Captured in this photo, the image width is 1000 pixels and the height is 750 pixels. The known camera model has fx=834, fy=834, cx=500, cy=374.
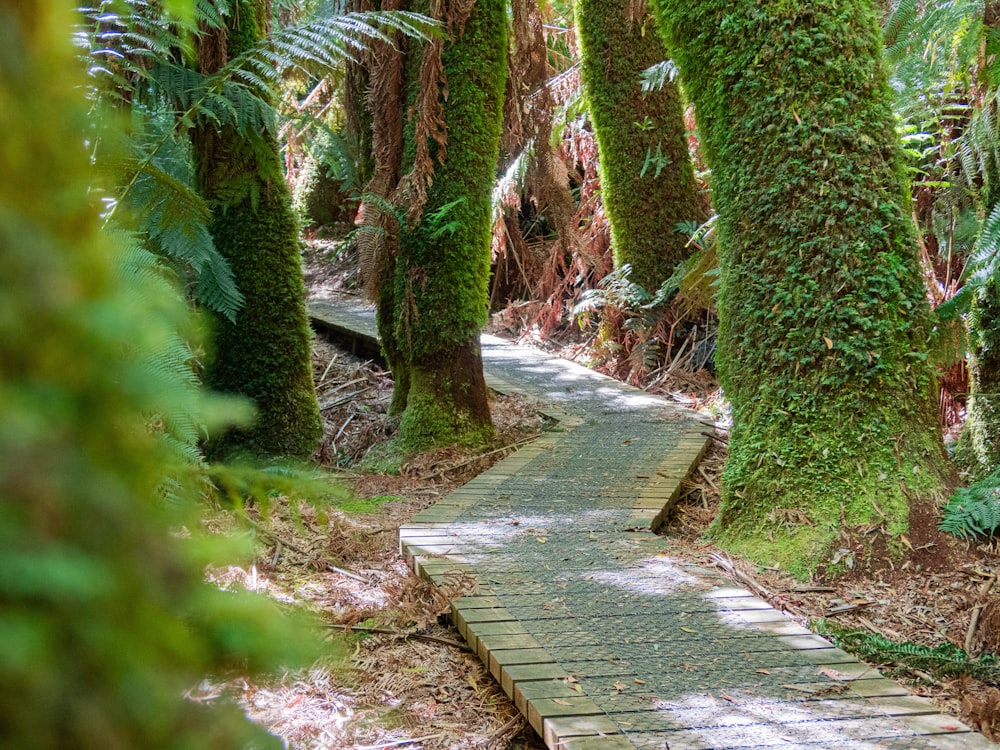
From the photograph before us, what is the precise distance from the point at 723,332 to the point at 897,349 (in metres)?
0.88

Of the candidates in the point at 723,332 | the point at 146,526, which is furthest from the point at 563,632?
the point at 146,526

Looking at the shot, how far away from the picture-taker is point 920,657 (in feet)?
10.2

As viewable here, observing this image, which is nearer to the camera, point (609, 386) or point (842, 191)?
point (842, 191)

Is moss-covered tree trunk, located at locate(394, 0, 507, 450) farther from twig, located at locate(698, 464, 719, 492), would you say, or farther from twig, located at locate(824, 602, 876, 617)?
twig, located at locate(824, 602, 876, 617)

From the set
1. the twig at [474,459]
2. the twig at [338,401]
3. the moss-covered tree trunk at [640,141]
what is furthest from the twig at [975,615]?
the moss-covered tree trunk at [640,141]

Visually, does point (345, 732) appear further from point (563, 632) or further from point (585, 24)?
point (585, 24)

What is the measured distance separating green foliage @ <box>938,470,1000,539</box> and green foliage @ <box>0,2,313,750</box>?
401 cm

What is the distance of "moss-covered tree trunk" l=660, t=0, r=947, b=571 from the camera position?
13.0 feet

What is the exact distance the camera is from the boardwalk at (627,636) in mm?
2541

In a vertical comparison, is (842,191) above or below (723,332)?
above

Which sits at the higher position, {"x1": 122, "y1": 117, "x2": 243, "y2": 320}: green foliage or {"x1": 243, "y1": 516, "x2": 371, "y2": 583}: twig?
{"x1": 122, "y1": 117, "x2": 243, "y2": 320}: green foliage

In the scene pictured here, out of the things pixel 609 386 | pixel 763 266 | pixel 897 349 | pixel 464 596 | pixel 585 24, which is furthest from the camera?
pixel 585 24

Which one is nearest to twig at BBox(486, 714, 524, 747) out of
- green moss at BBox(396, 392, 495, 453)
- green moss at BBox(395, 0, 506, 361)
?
green moss at BBox(396, 392, 495, 453)

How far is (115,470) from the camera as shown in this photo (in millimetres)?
420
